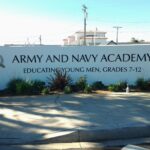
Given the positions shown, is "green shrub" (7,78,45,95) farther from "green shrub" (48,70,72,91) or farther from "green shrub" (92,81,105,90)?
"green shrub" (92,81,105,90)

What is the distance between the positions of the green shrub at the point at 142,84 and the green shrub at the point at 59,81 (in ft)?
8.87

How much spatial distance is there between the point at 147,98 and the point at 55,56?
4.47 meters

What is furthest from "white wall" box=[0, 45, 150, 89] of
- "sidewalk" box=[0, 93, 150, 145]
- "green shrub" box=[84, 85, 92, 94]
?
"sidewalk" box=[0, 93, 150, 145]

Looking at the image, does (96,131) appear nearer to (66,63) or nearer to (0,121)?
(0,121)

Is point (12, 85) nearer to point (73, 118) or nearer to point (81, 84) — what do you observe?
point (81, 84)

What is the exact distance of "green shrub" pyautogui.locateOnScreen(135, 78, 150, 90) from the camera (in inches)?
528

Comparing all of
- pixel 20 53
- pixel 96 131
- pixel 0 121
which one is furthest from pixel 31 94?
pixel 96 131

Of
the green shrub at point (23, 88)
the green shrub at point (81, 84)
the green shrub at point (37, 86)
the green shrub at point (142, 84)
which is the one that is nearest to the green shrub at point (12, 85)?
the green shrub at point (23, 88)

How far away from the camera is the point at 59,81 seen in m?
13.5

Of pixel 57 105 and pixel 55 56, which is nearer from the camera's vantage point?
pixel 57 105

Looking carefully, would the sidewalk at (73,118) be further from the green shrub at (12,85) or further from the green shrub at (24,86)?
the green shrub at (12,85)

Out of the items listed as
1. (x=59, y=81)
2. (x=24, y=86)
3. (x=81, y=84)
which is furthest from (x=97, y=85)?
(x=24, y=86)

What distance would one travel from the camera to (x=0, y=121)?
8688 millimetres

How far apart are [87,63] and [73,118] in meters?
5.75
